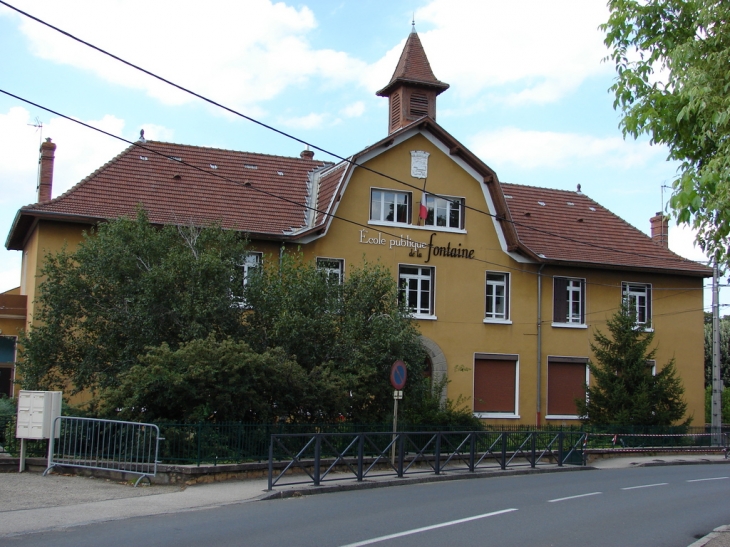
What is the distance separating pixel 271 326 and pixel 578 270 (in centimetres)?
1455

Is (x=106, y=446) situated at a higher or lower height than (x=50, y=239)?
lower

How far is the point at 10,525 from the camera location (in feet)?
36.3

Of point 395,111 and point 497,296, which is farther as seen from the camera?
point 395,111

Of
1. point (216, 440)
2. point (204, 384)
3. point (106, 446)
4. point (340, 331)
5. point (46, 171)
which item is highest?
point (46, 171)

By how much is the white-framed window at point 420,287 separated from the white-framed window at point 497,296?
87.7 inches

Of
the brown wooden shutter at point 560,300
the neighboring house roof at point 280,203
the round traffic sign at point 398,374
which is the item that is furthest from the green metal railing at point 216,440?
the brown wooden shutter at point 560,300

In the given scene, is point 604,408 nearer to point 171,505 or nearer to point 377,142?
point 377,142

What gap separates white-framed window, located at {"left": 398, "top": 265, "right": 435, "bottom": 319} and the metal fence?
7375mm

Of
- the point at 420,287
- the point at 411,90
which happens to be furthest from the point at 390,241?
the point at 411,90

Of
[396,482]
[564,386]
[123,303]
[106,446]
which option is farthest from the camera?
[564,386]

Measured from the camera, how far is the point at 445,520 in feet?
39.0

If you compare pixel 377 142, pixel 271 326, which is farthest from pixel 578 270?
pixel 271 326

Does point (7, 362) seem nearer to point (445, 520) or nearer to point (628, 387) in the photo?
point (628, 387)

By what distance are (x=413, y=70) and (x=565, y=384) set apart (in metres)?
12.4
